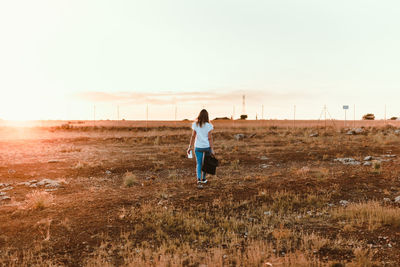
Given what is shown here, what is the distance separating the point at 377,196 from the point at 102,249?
7.72 meters

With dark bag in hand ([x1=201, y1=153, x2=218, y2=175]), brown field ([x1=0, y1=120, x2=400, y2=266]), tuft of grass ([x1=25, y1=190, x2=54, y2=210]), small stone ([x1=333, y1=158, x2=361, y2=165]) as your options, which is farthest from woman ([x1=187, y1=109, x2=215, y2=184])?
small stone ([x1=333, y1=158, x2=361, y2=165])

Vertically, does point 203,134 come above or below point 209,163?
above

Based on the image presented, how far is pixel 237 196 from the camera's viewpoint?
9531 mm

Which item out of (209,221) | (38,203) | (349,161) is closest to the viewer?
(209,221)

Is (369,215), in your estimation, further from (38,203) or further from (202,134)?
A: (38,203)

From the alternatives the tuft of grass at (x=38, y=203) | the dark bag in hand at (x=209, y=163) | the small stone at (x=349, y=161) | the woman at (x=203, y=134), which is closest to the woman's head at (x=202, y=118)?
the woman at (x=203, y=134)

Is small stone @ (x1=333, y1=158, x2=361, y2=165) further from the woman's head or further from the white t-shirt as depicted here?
the woman's head

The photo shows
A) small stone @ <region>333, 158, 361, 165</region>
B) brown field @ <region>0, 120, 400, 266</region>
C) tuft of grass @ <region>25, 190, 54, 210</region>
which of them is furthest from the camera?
small stone @ <region>333, 158, 361, 165</region>

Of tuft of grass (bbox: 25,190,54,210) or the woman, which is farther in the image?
the woman

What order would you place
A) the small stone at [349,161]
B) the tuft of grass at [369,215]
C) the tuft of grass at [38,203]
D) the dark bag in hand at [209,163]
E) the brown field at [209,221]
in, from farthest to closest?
the small stone at [349,161] < the dark bag in hand at [209,163] < the tuft of grass at [38,203] < the tuft of grass at [369,215] < the brown field at [209,221]

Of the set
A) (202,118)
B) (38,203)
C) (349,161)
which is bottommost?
(38,203)

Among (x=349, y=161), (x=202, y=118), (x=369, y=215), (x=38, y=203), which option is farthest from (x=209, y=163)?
(x=349, y=161)

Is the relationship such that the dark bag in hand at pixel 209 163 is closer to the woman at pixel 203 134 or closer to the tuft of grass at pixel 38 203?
the woman at pixel 203 134

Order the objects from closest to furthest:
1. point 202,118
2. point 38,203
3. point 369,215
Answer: point 369,215 < point 38,203 < point 202,118
